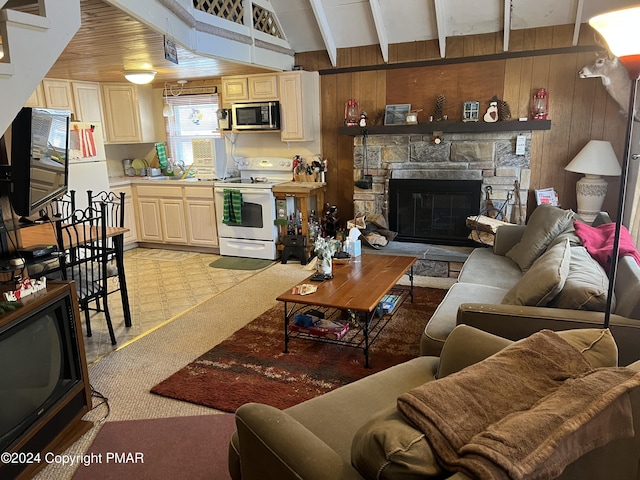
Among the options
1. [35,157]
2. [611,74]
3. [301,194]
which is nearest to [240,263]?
[301,194]

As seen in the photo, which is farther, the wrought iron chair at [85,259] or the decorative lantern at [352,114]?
the decorative lantern at [352,114]

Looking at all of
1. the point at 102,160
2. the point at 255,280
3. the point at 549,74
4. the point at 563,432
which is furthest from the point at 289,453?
the point at 102,160

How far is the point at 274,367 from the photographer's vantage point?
295 centimetres

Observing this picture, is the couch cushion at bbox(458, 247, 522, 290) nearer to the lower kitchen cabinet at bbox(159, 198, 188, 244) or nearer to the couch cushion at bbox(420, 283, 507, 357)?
the couch cushion at bbox(420, 283, 507, 357)

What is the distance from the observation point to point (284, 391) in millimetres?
2670

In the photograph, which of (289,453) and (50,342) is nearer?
(289,453)

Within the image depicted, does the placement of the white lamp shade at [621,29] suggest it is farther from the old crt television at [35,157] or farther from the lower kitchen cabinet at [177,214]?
the lower kitchen cabinet at [177,214]

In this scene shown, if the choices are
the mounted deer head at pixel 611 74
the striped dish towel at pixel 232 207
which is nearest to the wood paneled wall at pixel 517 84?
the mounted deer head at pixel 611 74

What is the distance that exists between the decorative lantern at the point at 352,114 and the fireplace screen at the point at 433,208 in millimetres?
800

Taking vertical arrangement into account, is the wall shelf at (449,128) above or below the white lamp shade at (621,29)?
below

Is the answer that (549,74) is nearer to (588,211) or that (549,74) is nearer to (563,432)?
(588,211)

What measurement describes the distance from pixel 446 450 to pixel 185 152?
6.04 metres

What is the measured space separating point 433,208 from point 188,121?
11.4 ft

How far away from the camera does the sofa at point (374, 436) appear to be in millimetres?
1105
